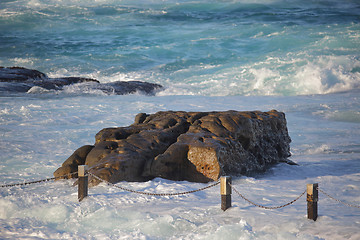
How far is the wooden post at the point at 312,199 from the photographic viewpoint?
5738 millimetres

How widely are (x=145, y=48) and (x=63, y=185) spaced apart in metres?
30.9

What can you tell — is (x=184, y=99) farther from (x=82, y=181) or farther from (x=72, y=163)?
(x=82, y=181)

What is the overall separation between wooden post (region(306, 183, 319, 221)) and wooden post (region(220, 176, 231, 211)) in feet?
3.55

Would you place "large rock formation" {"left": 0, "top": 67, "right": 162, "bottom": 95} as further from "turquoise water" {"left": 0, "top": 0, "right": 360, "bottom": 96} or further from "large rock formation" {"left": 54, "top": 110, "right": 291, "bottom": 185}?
"large rock formation" {"left": 54, "top": 110, "right": 291, "bottom": 185}

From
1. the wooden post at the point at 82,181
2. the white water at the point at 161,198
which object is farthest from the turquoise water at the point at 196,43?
the wooden post at the point at 82,181

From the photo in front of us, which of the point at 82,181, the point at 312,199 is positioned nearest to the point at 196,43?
the point at 82,181

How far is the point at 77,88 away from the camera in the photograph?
20.2m

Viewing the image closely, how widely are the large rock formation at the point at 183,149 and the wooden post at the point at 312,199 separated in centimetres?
215

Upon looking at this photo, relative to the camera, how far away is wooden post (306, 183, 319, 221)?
226 inches

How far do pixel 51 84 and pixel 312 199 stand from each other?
16511 millimetres

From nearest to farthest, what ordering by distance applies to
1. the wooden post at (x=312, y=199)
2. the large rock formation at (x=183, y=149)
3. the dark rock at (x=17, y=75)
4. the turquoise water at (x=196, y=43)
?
the wooden post at (x=312, y=199)
the large rock formation at (x=183, y=149)
the dark rock at (x=17, y=75)
the turquoise water at (x=196, y=43)

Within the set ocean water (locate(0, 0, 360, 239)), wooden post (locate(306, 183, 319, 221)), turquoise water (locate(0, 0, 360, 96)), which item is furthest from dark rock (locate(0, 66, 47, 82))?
wooden post (locate(306, 183, 319, 221))

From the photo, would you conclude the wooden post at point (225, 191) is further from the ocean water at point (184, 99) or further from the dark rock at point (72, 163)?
the dark rock at point (72, 163)

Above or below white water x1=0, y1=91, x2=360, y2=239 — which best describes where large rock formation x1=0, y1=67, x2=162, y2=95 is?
above
